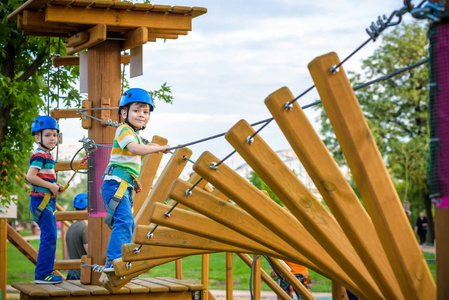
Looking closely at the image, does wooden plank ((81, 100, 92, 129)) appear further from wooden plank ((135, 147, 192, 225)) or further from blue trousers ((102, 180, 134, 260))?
blue trousers ((102, 180, 134, 260))

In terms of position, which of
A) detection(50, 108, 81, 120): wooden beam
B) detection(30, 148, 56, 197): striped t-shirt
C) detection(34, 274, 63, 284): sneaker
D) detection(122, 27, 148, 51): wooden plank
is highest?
detection(122, 27, 148, 51): wooden plank

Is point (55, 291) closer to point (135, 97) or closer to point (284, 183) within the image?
point (135, 97)

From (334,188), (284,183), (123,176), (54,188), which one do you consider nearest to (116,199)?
(123,176)

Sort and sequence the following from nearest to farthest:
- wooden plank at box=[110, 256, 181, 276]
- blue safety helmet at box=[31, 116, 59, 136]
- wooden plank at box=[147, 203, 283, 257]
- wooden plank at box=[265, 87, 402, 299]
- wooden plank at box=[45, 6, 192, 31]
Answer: wooden plank at box=[265, 87, 402, 299]
wooden plank at box=[147, 203, 283, 257]
wooden plank at box=[110, 256, 181, 276]
wooden plank at box=[45, 6, 192, 31]
blue safety helmet at box=[31, 116, 59, 136]

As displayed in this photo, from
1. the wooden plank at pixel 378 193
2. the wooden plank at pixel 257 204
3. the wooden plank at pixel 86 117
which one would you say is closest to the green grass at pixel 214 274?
the wooden plank at pixel 86 117

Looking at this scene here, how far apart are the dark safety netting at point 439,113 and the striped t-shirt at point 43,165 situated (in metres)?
4.49

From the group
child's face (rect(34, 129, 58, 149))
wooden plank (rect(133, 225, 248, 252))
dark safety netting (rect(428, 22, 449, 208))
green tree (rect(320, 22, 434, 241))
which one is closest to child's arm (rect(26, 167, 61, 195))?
child's face (rect(34, 129, 58, 149))

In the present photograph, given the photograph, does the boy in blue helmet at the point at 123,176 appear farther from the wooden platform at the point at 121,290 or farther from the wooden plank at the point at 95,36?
the wooden plank at the point at 95,36

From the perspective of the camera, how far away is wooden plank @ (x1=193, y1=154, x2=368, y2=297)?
393 cm

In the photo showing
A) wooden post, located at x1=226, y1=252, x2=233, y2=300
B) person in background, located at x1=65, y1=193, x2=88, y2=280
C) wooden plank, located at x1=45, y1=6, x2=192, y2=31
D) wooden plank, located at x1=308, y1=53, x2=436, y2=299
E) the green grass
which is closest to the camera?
wooden plank, located at x1=308, y1=53, x2=436, y2=299

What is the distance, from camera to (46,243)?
6.45 meters

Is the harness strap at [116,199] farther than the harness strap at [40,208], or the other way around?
the harness strap at [40,208]

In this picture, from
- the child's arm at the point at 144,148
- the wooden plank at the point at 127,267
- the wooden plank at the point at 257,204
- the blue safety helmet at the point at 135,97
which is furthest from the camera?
the blue safety helmet at the point at 135,97

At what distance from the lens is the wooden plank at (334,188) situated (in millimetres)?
3447
